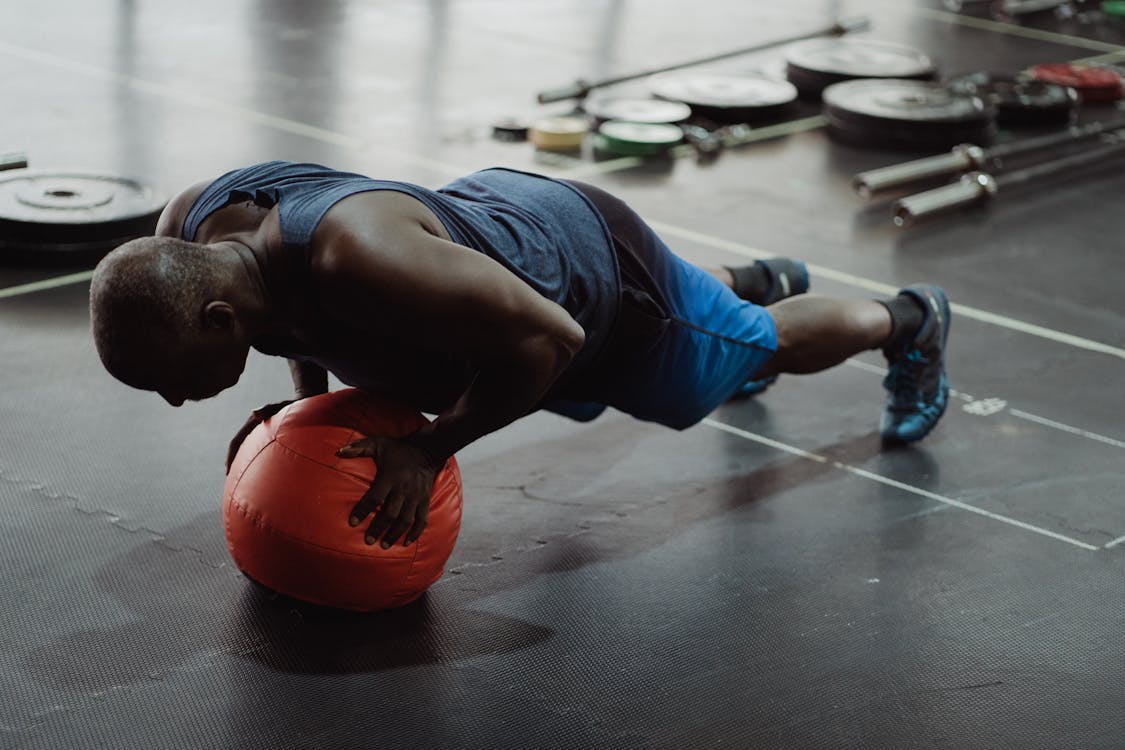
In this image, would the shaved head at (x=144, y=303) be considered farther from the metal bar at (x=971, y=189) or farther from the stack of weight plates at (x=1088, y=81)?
the stack of weight plates at (x=1088, y=81)

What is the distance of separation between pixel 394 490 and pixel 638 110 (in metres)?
3.66

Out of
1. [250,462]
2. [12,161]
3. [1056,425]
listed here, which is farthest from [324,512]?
[12,161]

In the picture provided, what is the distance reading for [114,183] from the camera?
414cm

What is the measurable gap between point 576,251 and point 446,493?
473 millimetres

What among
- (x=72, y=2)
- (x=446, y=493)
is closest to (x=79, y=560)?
(x=446, y=493)

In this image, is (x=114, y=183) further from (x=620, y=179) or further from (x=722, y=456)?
(x=722, y=456)

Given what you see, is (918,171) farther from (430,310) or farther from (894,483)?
(430,310)

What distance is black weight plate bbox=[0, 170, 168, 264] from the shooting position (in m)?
3.82

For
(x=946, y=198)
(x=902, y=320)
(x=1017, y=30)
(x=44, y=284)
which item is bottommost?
(x=44, y=284)

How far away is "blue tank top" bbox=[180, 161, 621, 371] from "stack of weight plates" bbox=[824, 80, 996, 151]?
10.7 ft

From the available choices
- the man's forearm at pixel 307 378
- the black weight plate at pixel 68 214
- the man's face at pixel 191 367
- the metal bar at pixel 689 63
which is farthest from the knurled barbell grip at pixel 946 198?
the man's face at pixel 191 367

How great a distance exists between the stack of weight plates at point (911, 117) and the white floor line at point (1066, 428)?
2.39m

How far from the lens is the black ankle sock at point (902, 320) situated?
3.03 meters

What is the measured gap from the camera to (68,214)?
3879mm
